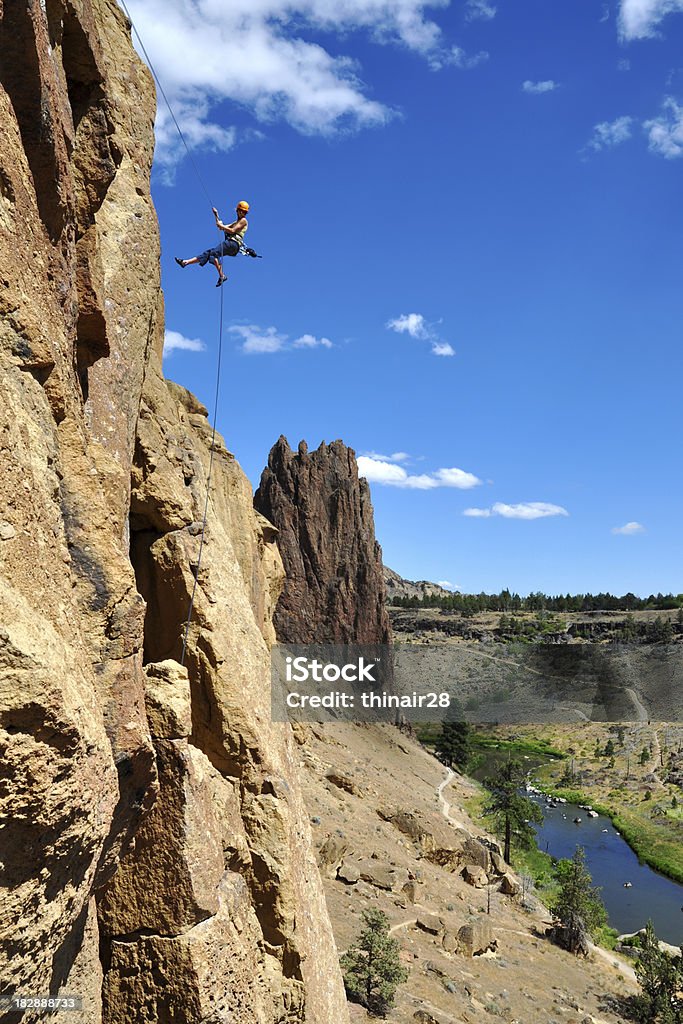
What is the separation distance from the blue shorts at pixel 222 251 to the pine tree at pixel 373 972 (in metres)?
17.8

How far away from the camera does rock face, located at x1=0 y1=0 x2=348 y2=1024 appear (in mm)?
4141

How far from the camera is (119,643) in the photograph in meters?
5.61

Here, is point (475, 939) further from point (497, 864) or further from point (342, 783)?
point (497, 864)

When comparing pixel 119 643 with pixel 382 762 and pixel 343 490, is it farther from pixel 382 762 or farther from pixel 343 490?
pixel 343 490

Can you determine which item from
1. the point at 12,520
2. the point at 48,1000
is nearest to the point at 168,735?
the point at 48,1000

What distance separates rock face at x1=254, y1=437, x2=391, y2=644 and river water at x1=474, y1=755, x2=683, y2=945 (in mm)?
25604

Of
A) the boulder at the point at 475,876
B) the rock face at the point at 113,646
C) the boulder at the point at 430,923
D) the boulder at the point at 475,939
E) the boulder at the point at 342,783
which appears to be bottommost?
the boulder at the point at 475,876

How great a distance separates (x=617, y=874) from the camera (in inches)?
1982

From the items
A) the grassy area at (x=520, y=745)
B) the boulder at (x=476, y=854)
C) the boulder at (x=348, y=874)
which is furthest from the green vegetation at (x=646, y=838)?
the boulder at (x=348, y=874)

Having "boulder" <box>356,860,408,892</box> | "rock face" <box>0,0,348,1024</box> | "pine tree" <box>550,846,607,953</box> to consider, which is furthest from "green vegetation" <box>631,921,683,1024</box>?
"rock face" <box>0,0,348,1024</box>

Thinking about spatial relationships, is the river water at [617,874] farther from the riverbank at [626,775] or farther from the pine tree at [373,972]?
the pine tree at [373,972]

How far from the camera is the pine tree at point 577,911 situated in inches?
1246

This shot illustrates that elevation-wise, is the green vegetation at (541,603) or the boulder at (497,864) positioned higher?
the green vegetation at (541,603)

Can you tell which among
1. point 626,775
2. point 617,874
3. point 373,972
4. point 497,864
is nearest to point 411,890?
point 373,972
